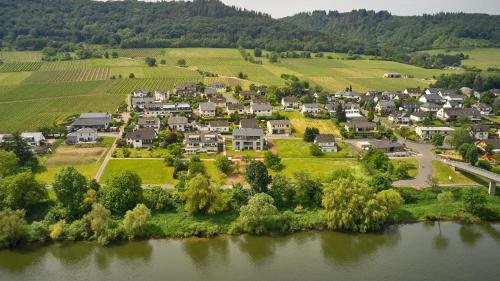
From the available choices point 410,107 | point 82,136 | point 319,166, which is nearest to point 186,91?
point 82,136

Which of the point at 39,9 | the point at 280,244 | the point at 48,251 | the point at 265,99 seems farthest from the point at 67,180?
the point at 39,9

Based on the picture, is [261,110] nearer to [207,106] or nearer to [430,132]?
[207,106]

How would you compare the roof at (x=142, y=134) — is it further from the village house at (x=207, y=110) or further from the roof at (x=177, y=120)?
the village house at (x=207, y=110)

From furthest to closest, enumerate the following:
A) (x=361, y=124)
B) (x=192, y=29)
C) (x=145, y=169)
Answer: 1. (x=192, y=29)
2. (x=361, y=124)
3. (x=145, y=169)

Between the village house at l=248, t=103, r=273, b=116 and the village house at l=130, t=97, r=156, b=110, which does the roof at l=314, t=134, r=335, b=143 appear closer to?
the village house at l=248, t=103, r=273, b=116

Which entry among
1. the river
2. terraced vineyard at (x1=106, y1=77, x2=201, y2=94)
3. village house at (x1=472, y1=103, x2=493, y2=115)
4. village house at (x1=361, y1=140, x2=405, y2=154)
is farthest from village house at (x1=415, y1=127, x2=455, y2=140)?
terraced vineyard at (x1=106, y1=77, x2=201, y2=94)

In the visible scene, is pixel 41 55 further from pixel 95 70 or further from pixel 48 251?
pixel 48 251
